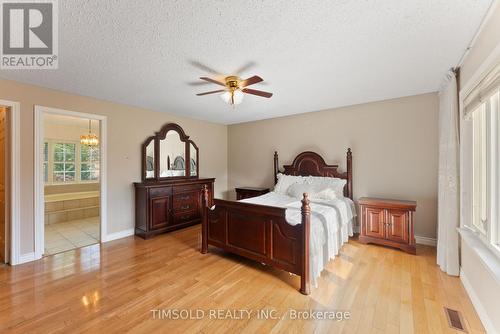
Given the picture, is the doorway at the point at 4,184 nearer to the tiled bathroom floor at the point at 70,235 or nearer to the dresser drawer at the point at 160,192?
the tiled bathroom floor at the point at 70,235

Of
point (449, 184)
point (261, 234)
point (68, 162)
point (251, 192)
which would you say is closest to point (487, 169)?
point (449, 184)

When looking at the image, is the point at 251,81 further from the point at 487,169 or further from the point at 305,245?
the point at 487,169

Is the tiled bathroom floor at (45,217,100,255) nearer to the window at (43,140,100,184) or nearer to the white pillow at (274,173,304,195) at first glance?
the window at (43,140,100,184)

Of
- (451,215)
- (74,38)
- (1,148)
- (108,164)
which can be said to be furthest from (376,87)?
(1,148)

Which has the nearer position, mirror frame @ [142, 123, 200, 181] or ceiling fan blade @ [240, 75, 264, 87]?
ceiling fan blade @ [240, 75, 264, 87]

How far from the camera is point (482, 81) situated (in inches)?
70.7

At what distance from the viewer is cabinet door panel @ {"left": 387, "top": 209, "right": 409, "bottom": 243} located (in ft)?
10.3

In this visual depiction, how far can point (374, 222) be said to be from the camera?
3.39 m

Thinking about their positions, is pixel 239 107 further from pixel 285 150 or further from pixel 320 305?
pixel 320 305

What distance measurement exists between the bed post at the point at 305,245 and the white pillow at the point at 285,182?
207cm

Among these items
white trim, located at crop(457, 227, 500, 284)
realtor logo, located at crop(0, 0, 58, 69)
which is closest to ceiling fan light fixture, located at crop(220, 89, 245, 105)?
realtor logo, located at crop(0, 0, 58, 69)

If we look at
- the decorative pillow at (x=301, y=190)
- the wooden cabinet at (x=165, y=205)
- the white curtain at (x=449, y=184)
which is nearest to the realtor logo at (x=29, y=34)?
the wooden cabinet at (x=165, y=205)

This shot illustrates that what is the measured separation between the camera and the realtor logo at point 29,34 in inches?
61.4

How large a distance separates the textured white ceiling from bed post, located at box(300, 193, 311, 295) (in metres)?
1.45
